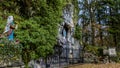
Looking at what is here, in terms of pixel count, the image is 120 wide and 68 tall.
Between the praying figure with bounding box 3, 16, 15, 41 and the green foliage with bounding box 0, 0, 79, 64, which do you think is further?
the green foliage with bounding box 0, 0, 79, 64

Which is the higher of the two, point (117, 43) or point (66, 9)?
point (66, 9)

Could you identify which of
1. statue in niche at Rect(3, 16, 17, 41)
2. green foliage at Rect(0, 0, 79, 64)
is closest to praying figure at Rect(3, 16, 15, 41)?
statue in niche at Rect(3, 16, 17, 41)

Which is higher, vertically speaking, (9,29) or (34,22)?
(34,22)

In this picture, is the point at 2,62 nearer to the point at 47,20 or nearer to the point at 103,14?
the point at 47,20

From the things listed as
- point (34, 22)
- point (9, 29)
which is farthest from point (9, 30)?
point (34, 22)

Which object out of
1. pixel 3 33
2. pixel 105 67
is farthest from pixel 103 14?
pixel 3 33

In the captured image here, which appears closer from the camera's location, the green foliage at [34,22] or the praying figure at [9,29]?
the praying figure at [9,29]

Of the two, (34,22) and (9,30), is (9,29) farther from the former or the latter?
(34,22)

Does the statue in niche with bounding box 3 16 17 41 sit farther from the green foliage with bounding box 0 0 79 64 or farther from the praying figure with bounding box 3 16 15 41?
the green foliage with bounding box 0 0 79 64

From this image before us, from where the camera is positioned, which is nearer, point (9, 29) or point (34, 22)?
point (9, 29)

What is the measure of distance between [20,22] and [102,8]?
18.3 metres

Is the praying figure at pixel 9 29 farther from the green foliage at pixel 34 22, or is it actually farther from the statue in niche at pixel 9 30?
the green foliage at pixel 34 22

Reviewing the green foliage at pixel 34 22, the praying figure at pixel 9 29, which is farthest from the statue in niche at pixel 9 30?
the green foliage at pixel 34 22

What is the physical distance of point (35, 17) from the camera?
11.9 m
